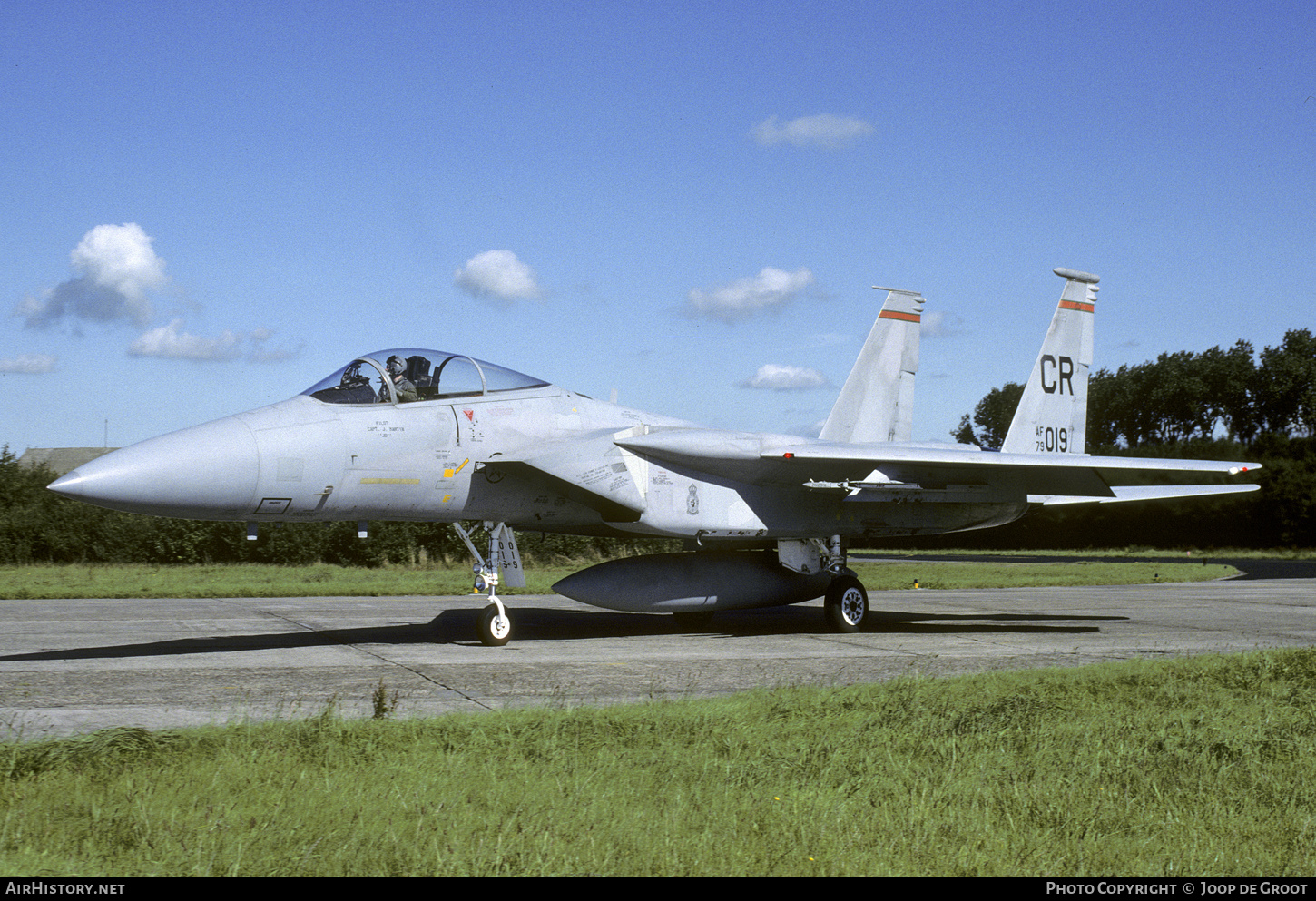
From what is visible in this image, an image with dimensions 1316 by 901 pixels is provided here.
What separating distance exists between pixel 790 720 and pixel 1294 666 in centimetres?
519

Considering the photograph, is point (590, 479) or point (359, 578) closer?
point (590, 479)

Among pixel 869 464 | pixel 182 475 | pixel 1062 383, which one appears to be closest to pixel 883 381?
pixel 1062 383

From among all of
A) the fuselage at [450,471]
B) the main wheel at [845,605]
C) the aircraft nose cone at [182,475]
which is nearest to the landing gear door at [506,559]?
the fuselage at [450,471]

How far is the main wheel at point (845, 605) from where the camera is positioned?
1318 cm

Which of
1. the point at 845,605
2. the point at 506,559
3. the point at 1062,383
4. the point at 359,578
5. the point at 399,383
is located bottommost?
the point at 359,578

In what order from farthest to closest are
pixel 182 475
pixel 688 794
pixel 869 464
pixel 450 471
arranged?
1. pixel 869 464
2. pixel 450 471
3. pixel 182 475
4. pixel 688 794

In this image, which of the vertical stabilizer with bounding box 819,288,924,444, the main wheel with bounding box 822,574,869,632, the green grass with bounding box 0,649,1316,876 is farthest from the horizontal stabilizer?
the green grass with bounding box 0,649,1316,876

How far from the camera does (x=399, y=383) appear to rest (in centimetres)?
1046

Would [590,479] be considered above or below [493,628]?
above

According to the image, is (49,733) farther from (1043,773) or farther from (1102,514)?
(1102,514)

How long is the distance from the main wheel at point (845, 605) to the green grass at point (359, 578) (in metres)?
6.04

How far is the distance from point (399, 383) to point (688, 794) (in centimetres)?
681

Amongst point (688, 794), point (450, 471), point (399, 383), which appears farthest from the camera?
point (450, 471)

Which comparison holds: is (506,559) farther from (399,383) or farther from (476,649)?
(399,383)
